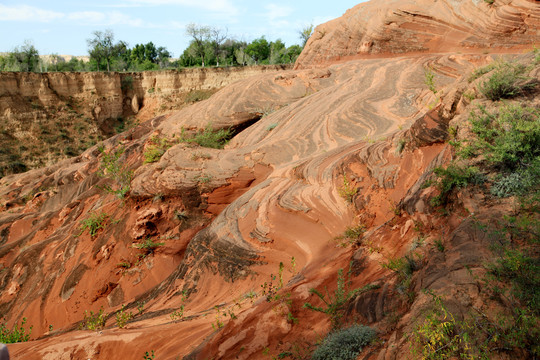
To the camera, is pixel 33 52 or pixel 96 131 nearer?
pixel 96 131

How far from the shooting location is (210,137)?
12.9 meters

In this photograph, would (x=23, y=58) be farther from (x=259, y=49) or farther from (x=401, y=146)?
(x=401, y=146)

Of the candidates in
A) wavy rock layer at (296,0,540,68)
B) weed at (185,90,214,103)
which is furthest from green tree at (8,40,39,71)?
wavy rock layer at (296,0,540,68)

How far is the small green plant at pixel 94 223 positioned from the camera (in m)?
10.1

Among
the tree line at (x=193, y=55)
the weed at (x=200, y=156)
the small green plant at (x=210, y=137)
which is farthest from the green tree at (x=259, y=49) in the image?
the weed at (x=200, y=156)

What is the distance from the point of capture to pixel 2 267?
1088 centimetres

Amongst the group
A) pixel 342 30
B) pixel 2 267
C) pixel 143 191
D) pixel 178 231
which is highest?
pixel 342 30

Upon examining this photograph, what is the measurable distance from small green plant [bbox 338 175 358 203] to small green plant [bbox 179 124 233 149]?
6276 millimetres

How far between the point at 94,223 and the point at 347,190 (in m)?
7.00

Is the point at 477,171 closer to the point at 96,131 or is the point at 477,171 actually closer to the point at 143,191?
the point at 143,191

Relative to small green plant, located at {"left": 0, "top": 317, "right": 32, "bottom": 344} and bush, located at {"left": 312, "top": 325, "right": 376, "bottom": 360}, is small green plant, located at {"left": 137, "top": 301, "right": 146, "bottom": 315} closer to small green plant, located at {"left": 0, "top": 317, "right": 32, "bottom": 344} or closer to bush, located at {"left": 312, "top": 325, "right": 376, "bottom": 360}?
small green plant, located at {"left": 0, "top": 317, "right": 32, "bottom": 344}

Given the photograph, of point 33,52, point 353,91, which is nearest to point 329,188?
point 353,91

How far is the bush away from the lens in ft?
10.8

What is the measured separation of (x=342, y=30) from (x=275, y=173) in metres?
13.8
